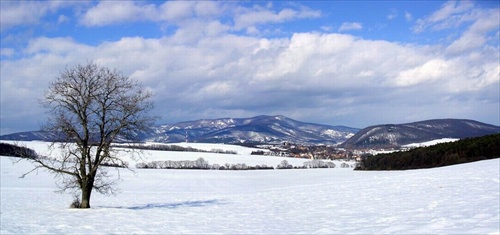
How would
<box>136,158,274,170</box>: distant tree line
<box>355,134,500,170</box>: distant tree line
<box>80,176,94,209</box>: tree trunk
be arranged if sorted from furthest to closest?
<box>136,158,274,170</box>: distant tree line < <box>355,134,500,170</box>: distant tree line < <box>80,176,94,209</box>: tree trunk

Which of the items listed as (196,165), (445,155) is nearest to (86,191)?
(445,155)

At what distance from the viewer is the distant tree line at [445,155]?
7706 centimetres

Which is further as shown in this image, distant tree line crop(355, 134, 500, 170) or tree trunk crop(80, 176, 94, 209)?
distant tree line crop(355, 134, 500, 170)

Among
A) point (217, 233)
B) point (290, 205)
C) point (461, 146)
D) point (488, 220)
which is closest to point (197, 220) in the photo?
point (217, 233)

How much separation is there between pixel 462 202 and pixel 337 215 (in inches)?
239

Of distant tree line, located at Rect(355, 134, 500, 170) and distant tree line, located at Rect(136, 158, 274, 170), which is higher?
distant tree line, located at Rect(355, 134, 500, 170)

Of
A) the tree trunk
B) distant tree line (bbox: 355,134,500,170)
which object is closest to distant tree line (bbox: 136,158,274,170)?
distant tree line (bbox: 355,134,500,170)

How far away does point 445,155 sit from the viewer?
8519 cm

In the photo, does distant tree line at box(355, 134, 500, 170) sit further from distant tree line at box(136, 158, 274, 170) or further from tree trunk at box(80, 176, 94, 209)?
tree trunk at box(80, 176, 94, 209)

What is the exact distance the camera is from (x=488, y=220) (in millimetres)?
13320

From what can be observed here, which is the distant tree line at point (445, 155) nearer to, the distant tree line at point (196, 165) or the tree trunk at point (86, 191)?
the distant tree line at point (196, 165)

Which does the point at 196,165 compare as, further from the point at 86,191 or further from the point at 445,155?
the point at 86,191

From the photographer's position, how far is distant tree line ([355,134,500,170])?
77.1m

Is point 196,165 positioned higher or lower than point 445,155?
lower
